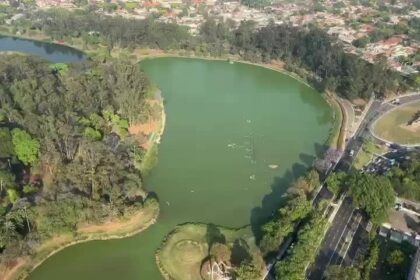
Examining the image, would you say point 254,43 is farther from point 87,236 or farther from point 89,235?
point 87,236

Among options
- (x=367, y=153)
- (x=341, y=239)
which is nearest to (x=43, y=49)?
(x=367, y=153)

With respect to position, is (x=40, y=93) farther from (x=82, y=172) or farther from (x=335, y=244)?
(x=335, y=244)

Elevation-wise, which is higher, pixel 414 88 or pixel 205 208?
pixel 414 88

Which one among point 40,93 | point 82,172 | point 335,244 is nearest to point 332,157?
point 335,244

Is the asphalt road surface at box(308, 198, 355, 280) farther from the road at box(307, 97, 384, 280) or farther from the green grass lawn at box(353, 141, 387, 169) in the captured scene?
the green grass lawn at box(353, 141, 387, 169)

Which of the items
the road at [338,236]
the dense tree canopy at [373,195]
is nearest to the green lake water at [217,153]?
the road at [338,236]

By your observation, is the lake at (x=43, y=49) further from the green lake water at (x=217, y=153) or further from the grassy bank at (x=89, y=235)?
the grassy bank at (x=89, y=235)
